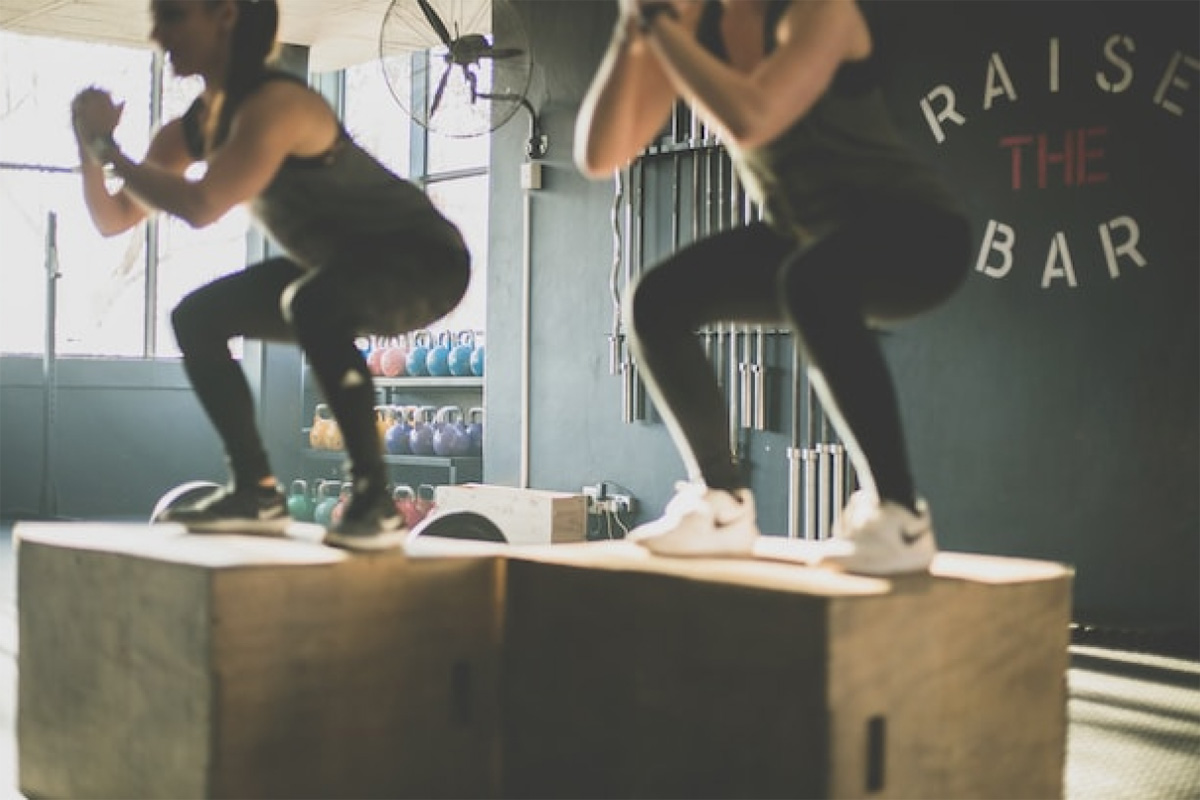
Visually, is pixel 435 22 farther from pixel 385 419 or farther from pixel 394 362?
pixel 385 419

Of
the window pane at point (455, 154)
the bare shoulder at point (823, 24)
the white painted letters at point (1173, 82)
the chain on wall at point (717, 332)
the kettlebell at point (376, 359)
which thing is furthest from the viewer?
the window pane at point (455, 154)

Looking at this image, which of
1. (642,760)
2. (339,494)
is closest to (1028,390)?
(642,760)

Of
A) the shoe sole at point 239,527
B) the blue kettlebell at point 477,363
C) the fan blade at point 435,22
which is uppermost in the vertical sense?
the fan blade at point 435,22

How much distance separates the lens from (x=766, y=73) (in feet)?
6.43

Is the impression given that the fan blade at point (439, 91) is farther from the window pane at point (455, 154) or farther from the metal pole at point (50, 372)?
the metal pole at point (50, 372)

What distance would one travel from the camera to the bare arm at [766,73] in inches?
76.9

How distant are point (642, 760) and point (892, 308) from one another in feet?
2.55

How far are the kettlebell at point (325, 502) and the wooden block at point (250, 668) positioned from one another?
461 cm

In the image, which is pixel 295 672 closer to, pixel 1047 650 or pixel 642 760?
pixel 642 760

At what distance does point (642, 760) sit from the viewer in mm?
2117

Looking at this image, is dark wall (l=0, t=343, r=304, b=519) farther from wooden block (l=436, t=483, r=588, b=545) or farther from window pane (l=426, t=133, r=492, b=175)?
wooden block (l=436, t=483, r=588, b=545)

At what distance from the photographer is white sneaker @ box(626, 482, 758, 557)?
234 centimetres

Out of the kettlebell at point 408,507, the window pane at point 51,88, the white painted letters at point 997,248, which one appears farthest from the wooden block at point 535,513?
the window pane at point 51,88

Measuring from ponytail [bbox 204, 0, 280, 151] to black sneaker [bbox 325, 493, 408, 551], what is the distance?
2.17ft
